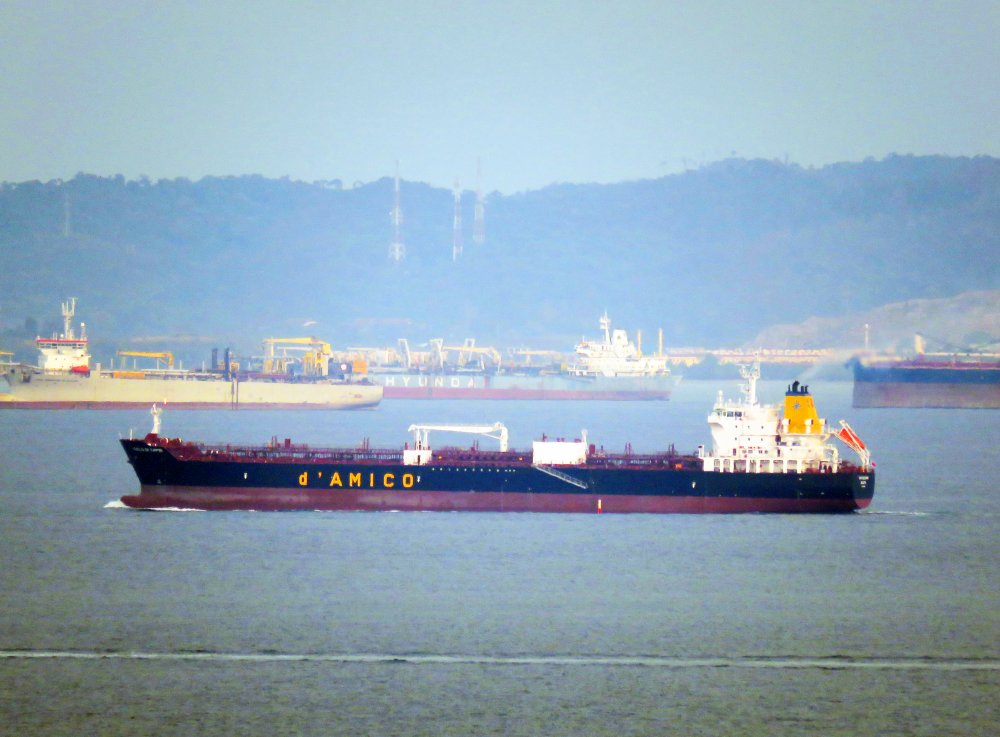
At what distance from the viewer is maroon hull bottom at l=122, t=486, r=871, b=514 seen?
137 ft

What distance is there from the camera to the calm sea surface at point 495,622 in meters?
22.3

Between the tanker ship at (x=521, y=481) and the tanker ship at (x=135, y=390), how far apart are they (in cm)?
7712

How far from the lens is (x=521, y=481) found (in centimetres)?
4212

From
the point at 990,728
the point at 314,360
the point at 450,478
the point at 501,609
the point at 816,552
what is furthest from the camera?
the point at 314,360

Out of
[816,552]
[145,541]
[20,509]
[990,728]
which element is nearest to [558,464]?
[816,552]

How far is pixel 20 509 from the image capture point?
43.4 m

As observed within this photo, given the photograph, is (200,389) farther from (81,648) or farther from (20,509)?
(81,648)

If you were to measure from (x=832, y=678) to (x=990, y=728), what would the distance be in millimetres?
3283

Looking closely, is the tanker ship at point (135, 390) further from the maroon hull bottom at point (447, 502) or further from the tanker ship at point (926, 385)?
the maroon hull bottom at point (447, 502)

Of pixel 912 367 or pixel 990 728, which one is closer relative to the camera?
pixel 990 728

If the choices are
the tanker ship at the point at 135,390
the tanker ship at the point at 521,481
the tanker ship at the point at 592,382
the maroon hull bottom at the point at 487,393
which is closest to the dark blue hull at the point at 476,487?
the tanker ship at the point at 521,481

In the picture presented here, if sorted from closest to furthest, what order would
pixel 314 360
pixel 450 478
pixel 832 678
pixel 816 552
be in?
pixel 832 678 → pixel 816 552 → pixel 450 478 → pixel 314 360

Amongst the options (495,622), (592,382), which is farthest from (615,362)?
(495,622)

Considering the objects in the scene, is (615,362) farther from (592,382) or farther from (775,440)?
(775,440)
